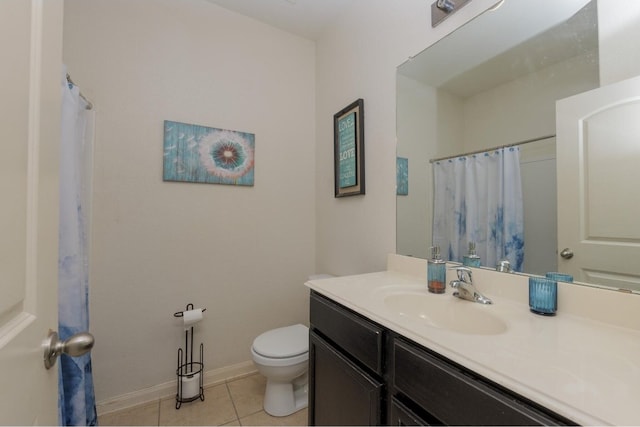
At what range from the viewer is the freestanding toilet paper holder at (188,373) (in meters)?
1.65

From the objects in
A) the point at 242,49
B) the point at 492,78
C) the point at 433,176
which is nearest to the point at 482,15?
the point at 492,78

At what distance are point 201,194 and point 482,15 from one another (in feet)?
5.86

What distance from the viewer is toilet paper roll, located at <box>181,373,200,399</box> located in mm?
1646

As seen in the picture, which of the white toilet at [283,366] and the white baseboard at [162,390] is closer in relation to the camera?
the white toilet at [283,366]

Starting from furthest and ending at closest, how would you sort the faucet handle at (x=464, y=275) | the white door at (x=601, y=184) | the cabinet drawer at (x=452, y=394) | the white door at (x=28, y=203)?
the faucet handle at (x=464, y=275) → the white door at (x=601, y=184) → the cabinet drawer at (x=452, y=394) → the white door at (x=28, y=203)

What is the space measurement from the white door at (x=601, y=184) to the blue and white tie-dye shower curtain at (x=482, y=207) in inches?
5.6

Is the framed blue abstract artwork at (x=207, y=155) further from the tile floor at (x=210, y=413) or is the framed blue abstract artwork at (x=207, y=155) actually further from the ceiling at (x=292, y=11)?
the tile floor at (x=210, y=413)

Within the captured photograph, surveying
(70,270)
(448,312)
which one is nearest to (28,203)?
(70,270)

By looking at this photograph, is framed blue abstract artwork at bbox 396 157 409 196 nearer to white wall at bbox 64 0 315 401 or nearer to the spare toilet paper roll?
white wall at bbox 64 0 315 401

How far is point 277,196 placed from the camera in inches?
82.1

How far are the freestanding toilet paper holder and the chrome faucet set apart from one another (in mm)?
1555

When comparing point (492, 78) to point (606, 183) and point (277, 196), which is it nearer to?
point (606, 183)

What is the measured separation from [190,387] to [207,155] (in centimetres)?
148

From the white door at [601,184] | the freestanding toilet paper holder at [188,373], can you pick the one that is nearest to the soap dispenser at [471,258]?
the white door at [601,184]
